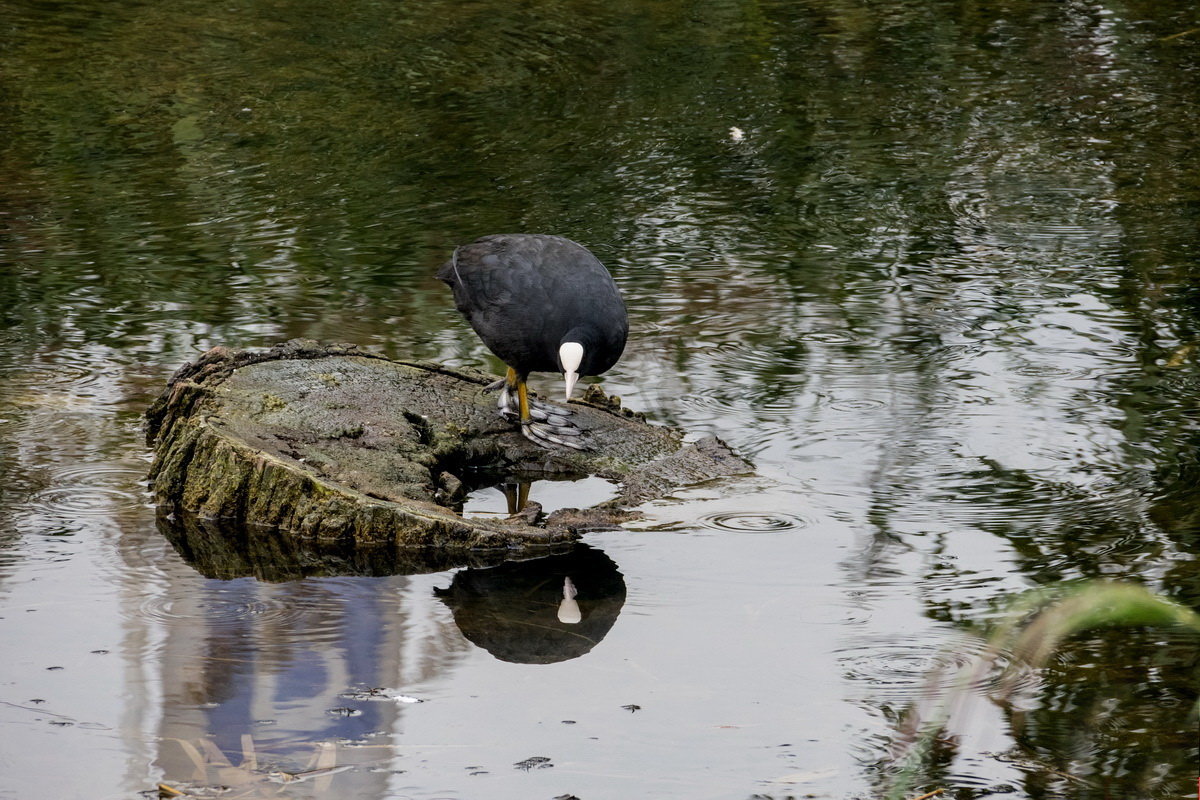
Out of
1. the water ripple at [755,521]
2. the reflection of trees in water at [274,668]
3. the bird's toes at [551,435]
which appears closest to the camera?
the reflection of trees in water at [274,668]

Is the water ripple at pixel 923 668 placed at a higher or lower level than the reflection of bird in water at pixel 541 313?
lower

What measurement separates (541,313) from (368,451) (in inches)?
27.8

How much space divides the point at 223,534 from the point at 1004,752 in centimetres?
240

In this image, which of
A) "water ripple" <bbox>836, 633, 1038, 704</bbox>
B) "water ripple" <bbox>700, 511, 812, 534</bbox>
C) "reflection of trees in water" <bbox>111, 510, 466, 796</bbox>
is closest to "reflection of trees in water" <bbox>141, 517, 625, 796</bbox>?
"reflection of trees in water" <bbox>111, 510, 466, 796</bbox>

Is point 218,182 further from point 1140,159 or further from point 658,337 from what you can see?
point 1140,159

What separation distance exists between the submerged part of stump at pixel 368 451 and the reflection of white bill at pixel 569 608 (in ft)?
0.89

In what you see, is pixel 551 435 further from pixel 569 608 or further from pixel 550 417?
pixel 569 608

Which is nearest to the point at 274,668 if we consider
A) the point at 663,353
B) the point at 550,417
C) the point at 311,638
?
the point at 311,638

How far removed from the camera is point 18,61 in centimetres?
1129

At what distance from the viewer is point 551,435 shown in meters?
5.01

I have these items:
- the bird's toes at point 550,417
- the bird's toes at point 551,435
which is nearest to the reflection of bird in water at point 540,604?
the bird's toes at point 551,435

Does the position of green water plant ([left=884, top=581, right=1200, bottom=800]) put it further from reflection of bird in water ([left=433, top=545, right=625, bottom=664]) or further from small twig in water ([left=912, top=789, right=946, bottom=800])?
reflection of bird in water ([left=433, top=545, right=625, bottom=664])

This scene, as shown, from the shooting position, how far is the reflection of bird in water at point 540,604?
3.71 meters

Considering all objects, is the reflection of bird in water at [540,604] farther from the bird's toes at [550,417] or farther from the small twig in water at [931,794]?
the small twig in water at [931,794]
